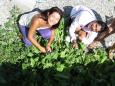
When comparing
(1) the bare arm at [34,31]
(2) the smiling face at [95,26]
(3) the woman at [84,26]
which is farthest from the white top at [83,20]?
(1) the bare arm at [34,31]

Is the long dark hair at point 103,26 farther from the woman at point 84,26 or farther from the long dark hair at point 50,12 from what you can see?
the long dark hair at point 50,12

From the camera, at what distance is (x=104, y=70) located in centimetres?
593

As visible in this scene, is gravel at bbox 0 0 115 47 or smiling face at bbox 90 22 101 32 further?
gravel at bbox 0 0 115 47

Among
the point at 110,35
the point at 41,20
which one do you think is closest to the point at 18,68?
the point at 41,20

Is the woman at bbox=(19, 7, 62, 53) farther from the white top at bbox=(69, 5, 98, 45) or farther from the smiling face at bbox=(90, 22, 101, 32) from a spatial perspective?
the smiling face at bbox=(90, 22, 101, 32)

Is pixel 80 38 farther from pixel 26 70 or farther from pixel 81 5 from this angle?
pixel 26 70

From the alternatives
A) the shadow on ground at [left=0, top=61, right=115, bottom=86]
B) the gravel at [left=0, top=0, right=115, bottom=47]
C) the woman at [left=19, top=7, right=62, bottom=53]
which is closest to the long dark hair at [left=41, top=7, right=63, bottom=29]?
the woman at [left=19, top=7, right=62, bottom=53]

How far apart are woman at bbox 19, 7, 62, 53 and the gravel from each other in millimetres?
442

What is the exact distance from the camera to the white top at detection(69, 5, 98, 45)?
604 centimetres

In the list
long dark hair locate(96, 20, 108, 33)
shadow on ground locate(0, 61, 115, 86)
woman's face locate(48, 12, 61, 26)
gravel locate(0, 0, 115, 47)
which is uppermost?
gravel locate(0, 0, 115, 47)

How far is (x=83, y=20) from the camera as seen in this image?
603cm

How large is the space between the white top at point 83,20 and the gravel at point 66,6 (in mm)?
421

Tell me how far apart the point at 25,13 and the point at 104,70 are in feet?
5.30

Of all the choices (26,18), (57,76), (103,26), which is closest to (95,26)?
(103,26)
